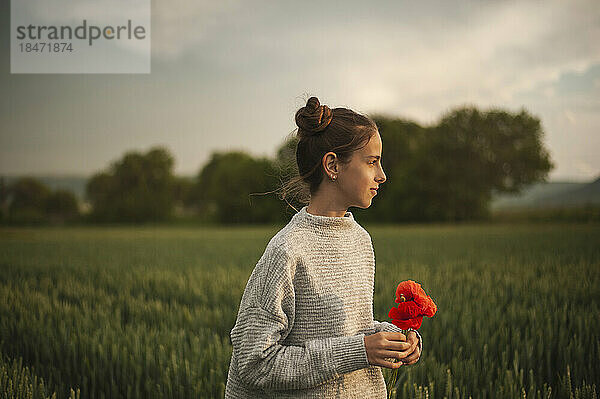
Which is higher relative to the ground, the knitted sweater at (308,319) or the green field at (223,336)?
the knitted sweater at (308,319)

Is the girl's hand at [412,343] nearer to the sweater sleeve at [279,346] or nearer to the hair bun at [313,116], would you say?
the sweater sleeve at [279,346]

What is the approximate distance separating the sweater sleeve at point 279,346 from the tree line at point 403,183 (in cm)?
2092

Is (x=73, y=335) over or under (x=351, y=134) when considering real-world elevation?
under

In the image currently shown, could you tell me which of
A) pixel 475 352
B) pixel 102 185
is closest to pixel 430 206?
pixel 102 185

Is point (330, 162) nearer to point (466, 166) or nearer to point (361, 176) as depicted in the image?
point (361, 176)

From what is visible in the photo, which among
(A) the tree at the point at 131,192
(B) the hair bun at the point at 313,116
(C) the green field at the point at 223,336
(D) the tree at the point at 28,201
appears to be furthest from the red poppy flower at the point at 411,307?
(A) the tree at the point at 131,192

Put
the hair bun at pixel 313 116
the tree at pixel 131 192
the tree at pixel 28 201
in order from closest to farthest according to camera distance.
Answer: the hair bun at pixel 313 116 < the tree at pixel 28 201 < the tree at pixel 131 192

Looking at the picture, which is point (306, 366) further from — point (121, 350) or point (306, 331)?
point (121, 350)

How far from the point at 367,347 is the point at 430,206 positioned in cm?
3052

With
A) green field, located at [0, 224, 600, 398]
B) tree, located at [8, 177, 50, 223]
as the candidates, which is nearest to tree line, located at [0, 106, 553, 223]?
tree, located at [8, 177, 50, 223]

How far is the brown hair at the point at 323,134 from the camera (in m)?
1.77

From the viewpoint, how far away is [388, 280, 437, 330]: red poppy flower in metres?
1.54

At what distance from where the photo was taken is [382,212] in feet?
114

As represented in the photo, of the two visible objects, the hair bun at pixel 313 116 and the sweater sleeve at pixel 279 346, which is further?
the hair bun at pixel 313 116
